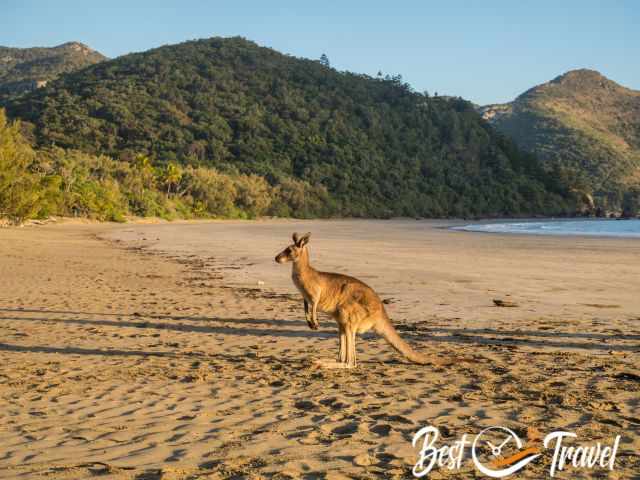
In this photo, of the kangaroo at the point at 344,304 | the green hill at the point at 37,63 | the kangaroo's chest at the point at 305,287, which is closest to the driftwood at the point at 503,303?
the kangaroo at the point at 344,304

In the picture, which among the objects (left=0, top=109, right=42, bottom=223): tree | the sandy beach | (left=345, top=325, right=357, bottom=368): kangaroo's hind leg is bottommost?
the sandy beach

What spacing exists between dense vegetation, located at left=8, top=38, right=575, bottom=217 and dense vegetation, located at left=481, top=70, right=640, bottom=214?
2018 centimetres

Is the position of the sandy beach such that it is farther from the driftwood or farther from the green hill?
the green hill

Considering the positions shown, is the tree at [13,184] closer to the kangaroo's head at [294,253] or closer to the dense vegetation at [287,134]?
the dense vegetation at [287,134]

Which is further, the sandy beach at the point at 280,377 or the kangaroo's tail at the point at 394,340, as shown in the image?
the kangaroo's tail at the point at 394,340

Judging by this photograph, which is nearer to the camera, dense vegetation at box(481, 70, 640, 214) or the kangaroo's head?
the kangaroo's head

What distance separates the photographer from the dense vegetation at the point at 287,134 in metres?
82.6

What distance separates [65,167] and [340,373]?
1995 inches

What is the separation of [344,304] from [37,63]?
566ft

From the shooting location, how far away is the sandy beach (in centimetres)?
462

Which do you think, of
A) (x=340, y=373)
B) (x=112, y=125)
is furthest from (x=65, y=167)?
(x=340, y=373)

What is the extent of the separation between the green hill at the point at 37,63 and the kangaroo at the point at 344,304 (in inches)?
5220

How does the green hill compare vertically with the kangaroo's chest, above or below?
above

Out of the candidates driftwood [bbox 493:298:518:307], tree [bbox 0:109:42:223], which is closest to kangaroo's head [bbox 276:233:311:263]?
driftwood [bbox 493:298:518:307]
